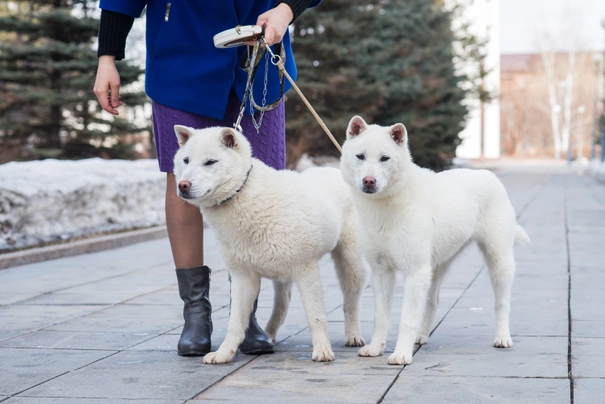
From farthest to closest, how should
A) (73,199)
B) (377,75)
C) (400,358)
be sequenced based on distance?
1. (377,75)
2. (73,199)
3. (400,358)

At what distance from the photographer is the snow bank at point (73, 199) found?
909 centimetres

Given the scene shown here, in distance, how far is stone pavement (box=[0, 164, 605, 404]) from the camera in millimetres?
3445

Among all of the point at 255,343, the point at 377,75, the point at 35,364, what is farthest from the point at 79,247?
the point at 377,75

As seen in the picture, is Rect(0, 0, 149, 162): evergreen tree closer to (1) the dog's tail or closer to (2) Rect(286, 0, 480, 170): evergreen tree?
(2) Rect(286, 0, 480, 170): evergreen tree

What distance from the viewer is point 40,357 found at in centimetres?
424

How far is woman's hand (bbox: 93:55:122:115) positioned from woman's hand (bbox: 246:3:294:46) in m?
0.76

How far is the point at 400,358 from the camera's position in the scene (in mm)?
3973

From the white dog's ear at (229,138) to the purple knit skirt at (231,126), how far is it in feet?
1.53

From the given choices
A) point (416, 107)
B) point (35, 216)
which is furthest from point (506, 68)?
point (35, 216)

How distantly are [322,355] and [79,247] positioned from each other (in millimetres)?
6070

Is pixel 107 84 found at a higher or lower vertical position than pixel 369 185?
higher

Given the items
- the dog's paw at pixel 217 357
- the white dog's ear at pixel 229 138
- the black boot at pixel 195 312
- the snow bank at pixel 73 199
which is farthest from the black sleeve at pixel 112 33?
the snow bank at pixel 73 199

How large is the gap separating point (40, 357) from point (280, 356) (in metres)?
1.19

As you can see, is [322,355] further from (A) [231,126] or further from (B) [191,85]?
(B) [191,85]
